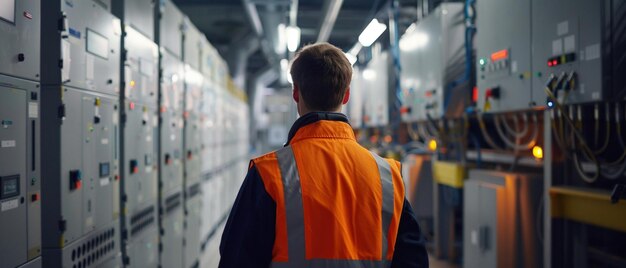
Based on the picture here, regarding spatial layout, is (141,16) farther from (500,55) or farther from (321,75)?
(500,55)

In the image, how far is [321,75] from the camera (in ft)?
5.16

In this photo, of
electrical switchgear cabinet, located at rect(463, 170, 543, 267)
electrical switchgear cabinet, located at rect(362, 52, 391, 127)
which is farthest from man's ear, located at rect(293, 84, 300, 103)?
electrical switchgear cabinet, located at rect(362, 52, 391, 127)

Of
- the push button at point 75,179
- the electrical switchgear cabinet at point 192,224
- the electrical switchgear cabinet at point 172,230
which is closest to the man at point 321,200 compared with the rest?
the push button at point 75,179

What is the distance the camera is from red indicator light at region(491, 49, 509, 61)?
3667mm

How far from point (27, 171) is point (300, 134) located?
1360 mm

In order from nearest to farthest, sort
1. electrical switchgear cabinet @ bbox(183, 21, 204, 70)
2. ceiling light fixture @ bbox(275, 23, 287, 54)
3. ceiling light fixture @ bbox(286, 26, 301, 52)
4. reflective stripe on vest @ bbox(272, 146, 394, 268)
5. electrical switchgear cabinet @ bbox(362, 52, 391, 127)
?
reflective stripe on vest @ bbox(272, 146, 394, 268) → electrical switchgear cabinet @ bbox(183, 21, 204, 70) → electrical switchgear cabinet @ bbox(362, 52, 391, 127) → ceiling light fixture @ bbox(286, 26, 301, 52) → ceiling light fixture @ bbox(275, 23, 287, 54)

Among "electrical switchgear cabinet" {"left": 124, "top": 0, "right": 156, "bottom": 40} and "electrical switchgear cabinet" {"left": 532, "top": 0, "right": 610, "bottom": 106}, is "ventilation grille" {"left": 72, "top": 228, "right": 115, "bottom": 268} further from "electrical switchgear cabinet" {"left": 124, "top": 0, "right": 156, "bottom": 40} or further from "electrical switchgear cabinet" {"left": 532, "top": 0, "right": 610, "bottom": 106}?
"electrical switchgear cabinet" {"left": 532, "top": 0, "right": 610, "bottom": 106}

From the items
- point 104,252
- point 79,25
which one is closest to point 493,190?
point 104,252

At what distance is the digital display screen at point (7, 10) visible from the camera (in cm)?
192

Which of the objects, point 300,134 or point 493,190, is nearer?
point 300,134

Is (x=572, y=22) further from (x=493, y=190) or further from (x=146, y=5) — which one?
(x=146, y=5)

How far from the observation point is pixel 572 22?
9.48 feet

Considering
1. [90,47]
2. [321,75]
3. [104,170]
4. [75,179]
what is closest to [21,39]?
[90,47]

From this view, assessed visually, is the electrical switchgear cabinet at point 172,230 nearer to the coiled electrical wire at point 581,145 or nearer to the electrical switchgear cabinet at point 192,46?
the electrical switchgear cabinet at point 192,46
